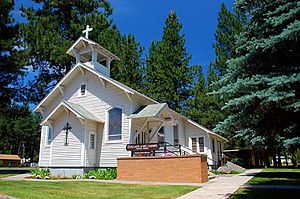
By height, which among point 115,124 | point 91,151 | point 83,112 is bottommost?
point 91,151

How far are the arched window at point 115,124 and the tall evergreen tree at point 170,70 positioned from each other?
58.7 ft

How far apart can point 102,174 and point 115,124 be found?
3.48 m

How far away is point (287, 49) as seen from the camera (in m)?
7.84

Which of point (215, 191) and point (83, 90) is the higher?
point (83, 90)

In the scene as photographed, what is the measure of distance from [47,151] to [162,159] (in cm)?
935

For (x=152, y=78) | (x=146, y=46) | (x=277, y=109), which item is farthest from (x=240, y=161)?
(x=277, y=109)

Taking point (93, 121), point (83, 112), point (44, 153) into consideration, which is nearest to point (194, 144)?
point (93, 121)

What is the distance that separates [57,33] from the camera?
97.4 feet

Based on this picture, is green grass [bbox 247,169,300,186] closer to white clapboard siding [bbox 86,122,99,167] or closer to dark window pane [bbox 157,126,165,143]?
dark window pane [bbox 157,126,165,143]

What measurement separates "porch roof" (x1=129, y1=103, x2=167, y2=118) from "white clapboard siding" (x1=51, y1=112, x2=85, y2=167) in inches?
140

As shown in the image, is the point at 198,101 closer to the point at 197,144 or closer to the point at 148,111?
the point at 197,144

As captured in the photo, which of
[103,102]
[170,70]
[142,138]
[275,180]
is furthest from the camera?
[170,70]

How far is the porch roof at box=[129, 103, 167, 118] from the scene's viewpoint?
18094 mm

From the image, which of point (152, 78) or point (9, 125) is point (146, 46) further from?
point (9, 125)
